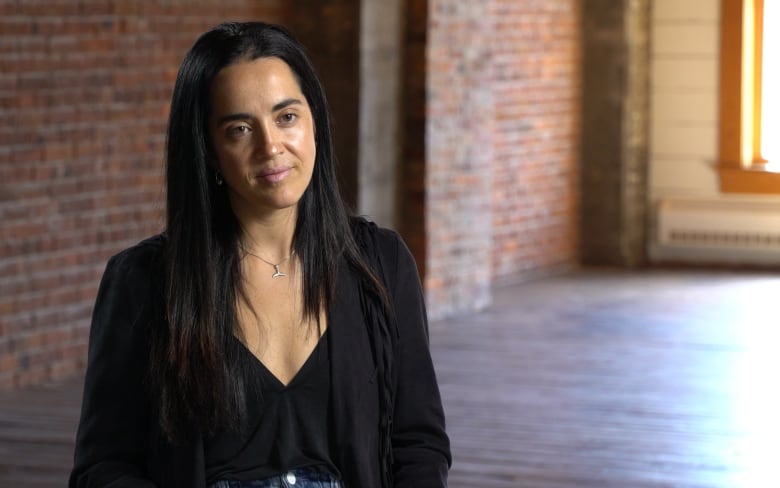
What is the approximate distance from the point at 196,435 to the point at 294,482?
160 mm

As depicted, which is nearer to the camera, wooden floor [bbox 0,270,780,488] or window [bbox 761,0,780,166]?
wooden floor [bbox 0,270,780,488]

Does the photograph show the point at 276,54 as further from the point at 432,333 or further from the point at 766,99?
the point at 766,99

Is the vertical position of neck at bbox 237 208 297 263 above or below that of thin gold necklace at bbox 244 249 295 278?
above

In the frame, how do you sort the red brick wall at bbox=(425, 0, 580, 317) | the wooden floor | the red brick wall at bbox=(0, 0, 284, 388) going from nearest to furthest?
the wooden floor < the red brick wall at bbox=(0, 0, 284, 388) < the red brick wall at bbox=(425, 0, 580, 317)

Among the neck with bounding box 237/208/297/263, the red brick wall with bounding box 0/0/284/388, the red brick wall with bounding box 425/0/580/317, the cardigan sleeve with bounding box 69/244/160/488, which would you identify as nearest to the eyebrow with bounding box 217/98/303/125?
the neck with bounding box 237/208/297/263

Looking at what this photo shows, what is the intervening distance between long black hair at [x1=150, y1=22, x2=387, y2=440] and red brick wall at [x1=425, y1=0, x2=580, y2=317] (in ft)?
17.0

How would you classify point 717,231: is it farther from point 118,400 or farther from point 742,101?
point 118,400

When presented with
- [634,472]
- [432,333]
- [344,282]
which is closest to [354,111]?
[432,333]

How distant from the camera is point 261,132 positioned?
2.02m

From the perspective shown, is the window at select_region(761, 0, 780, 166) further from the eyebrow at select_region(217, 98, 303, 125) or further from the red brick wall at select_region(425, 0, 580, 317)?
the eyebrow at select_region(217, 98, 303, 125)

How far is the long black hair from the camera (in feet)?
6.49

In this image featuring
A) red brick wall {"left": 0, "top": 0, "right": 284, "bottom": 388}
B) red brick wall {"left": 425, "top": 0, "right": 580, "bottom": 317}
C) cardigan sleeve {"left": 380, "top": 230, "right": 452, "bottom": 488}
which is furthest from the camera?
red brick wall {"left": 425, "top": 0, "right": 580, "bottom": 317}

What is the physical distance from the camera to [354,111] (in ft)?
23.1

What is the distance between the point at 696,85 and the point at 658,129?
0.39 meters
